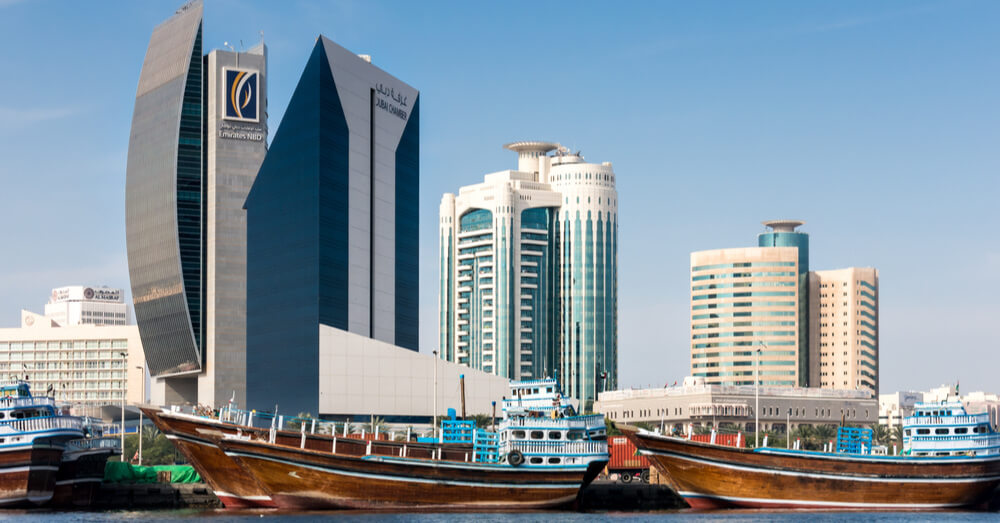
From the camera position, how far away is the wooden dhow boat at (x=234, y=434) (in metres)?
111

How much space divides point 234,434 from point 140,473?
2235 cm

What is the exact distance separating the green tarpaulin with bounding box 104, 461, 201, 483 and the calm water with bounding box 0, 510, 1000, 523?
15.3 m

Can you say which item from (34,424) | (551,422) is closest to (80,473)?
(34,424)

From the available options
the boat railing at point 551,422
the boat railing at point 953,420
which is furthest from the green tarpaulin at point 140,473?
the boat railing at point 953,420

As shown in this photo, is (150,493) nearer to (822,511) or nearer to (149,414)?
(149,414)

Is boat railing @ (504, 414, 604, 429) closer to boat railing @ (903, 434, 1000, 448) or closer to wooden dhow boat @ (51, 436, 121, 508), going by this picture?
boat railing @ (903, 434, 1000, 448)

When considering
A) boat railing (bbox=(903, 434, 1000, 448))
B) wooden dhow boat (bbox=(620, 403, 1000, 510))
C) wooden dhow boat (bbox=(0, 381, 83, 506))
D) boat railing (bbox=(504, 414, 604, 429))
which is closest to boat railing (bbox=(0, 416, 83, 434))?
wooden dhow boat (bbox=(0, 381, 83, 506))

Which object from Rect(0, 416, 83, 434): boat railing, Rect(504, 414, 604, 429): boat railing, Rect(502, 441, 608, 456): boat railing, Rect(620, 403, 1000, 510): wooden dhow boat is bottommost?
Rect(620, 403, 1000, 510): wooden dhow boat

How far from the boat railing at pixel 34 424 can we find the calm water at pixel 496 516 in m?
6.71

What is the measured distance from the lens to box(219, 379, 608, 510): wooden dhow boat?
348 feet

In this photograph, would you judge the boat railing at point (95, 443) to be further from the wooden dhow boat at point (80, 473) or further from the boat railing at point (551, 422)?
the boat railing at point (551, 422)

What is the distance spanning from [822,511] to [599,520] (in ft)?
70.9

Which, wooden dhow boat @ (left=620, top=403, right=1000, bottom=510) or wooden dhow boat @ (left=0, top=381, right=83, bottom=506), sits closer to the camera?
wooden dhow boat @ (left=620, top=403, right=1000, bottom=510)

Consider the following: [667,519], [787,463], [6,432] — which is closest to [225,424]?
[6,432]
